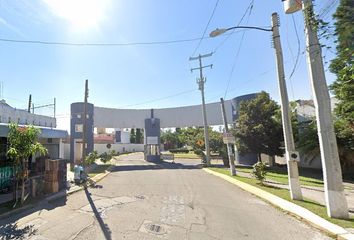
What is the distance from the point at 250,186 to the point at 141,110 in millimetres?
26357

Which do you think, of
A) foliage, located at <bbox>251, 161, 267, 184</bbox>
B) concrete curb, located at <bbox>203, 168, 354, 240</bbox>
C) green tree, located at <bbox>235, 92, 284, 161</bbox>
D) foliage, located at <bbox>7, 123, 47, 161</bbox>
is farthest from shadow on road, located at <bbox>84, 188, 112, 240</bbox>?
green tree, located at <bbox>235, 92, 284, 161</bbox>

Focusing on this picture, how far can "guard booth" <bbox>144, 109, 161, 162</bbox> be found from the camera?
125ft

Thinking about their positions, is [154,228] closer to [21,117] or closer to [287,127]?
[287,127]

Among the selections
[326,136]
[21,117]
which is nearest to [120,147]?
[21,117]

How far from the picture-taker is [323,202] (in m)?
11.0

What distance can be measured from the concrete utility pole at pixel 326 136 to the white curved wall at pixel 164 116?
85.0ft

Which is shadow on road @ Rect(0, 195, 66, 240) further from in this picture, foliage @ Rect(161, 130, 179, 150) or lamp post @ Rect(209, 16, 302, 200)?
foliage @ Rect(161, 130, 179, 150)

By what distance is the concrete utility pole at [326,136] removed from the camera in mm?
8289

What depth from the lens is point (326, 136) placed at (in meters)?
8.66

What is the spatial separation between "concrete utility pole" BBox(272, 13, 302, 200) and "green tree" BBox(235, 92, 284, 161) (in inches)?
528

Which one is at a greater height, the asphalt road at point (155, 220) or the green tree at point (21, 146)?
the green tree at point (21, 146)

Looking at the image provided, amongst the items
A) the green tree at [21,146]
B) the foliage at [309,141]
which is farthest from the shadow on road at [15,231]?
the foliage at [309,141]

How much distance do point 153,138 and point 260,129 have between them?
1719cm

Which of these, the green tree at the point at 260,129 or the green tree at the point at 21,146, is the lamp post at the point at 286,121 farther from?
the green tree at the point at 260,129
